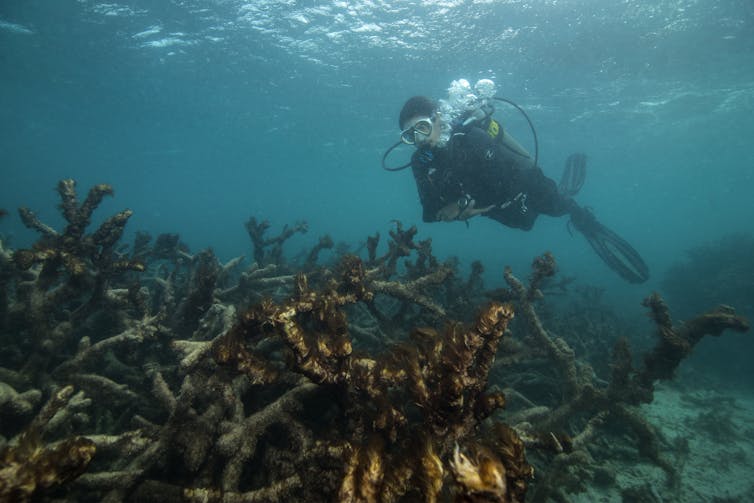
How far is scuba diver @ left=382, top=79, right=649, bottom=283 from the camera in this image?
25.0 ft

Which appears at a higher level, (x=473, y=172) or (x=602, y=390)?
(x=473, y=172)

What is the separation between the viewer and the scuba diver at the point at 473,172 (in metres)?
7.62

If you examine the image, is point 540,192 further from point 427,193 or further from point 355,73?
point 355,73

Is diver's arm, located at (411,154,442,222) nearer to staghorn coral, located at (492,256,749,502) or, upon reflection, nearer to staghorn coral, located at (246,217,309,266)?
staghorn coral, located at (492,256,749,502)

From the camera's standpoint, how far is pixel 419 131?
25.1 feet

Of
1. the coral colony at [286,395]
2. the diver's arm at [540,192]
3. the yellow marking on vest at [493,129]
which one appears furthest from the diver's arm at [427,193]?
the diver's arm at [540,192]

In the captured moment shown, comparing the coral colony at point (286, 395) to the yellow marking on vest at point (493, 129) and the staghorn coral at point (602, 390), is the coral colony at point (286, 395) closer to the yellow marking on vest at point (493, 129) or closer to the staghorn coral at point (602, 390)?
the staghorn coral at point (602, 390)

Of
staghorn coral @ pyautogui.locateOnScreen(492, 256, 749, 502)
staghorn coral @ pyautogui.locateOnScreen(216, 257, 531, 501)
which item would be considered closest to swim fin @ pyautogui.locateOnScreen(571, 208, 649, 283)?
staghorn coral @ pyautogui.locateOnScreen(492, 256, 749, 502)

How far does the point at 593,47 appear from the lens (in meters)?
20.4

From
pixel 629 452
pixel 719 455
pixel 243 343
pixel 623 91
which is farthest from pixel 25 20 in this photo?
pixel 623 91

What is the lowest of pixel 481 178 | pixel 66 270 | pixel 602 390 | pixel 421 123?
pixel 602 390

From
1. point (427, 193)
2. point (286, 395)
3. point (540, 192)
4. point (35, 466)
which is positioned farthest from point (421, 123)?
→ point (35, 466)

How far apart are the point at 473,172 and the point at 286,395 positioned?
6.62 meters

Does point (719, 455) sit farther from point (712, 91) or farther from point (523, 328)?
point (712, 91)
